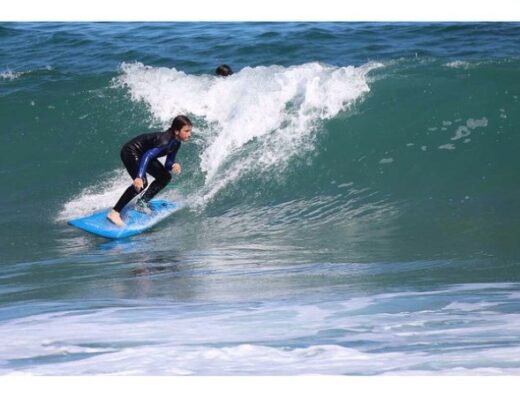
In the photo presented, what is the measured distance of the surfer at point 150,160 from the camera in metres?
6.21

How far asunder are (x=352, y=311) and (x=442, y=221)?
2.00 meters

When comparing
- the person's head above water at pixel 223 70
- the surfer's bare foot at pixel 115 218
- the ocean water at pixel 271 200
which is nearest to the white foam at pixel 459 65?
the ocean water at pixel 271 200

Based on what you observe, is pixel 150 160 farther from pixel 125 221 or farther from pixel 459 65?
pixel 459 65

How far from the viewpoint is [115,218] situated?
6.34 meters

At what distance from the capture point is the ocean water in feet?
13.4

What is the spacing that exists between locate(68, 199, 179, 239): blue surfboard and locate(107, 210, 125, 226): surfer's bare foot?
0.08ft

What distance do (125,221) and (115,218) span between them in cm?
10

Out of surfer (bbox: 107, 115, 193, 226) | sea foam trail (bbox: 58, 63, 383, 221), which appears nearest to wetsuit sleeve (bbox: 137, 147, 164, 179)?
surfer (bbox: 107, 115, 193, 226)

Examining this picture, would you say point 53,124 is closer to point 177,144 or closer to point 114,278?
point 177,144

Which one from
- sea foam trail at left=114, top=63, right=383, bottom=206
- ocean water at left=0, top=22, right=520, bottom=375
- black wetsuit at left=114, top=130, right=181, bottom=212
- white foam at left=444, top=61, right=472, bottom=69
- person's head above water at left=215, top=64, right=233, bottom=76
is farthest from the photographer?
person's head above water at left=215, top=64, right=233, bottom=76

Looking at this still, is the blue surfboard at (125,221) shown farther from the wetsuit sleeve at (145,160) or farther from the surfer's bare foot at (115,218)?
the wetsuit sleeve at (145,160)

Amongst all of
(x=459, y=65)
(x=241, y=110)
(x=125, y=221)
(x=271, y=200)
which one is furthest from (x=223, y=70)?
(x=125, y=221)

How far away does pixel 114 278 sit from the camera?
5.36 metres

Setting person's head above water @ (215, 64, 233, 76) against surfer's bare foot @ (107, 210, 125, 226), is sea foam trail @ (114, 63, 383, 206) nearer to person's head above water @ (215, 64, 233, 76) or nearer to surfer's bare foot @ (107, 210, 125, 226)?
person's head above water @ (215, 64, 233, 76)
